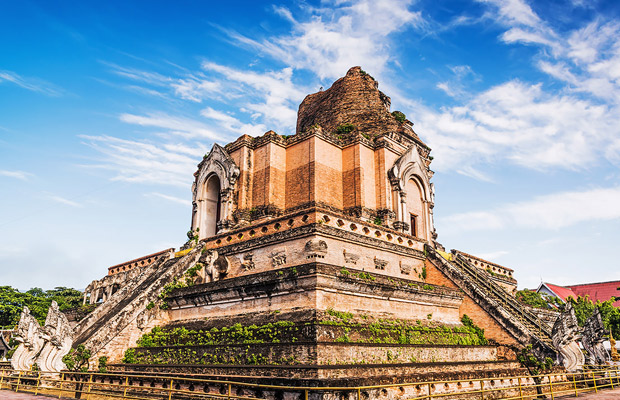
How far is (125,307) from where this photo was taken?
52.6 feet

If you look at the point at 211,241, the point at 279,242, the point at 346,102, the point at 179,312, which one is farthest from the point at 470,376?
the point at 346,102

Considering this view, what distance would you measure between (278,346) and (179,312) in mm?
6271

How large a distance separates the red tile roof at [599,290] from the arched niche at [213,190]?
38334mm

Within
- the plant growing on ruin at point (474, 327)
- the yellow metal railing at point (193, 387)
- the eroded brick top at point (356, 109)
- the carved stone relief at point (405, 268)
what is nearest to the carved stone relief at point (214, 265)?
the yellow metal railing at point (193, 387)

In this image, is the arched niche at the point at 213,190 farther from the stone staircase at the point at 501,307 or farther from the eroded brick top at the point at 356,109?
the stone staircase at the point at 501,307

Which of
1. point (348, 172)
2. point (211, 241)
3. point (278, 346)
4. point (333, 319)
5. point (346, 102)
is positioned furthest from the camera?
point (346, 102)

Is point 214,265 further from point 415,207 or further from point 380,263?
point 415,207

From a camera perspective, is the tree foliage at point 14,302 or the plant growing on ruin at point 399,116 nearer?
the plant growing on ruin at point 399,116

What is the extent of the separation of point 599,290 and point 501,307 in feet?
126

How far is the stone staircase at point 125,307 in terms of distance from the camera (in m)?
15.3

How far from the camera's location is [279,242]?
1675 cm

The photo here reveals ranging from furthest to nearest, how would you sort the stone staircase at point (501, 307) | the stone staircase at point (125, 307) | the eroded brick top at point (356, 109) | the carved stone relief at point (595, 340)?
the eroded brick top at point (356, 109) < the carved stone relief at point (595, 340) < the stone staircase at point (501, 307) < the stone staircase at point (125, 307)

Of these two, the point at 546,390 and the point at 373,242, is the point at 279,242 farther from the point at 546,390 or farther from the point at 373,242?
the point at 546,390

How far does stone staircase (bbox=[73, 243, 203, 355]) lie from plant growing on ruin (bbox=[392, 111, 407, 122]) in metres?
12.9
